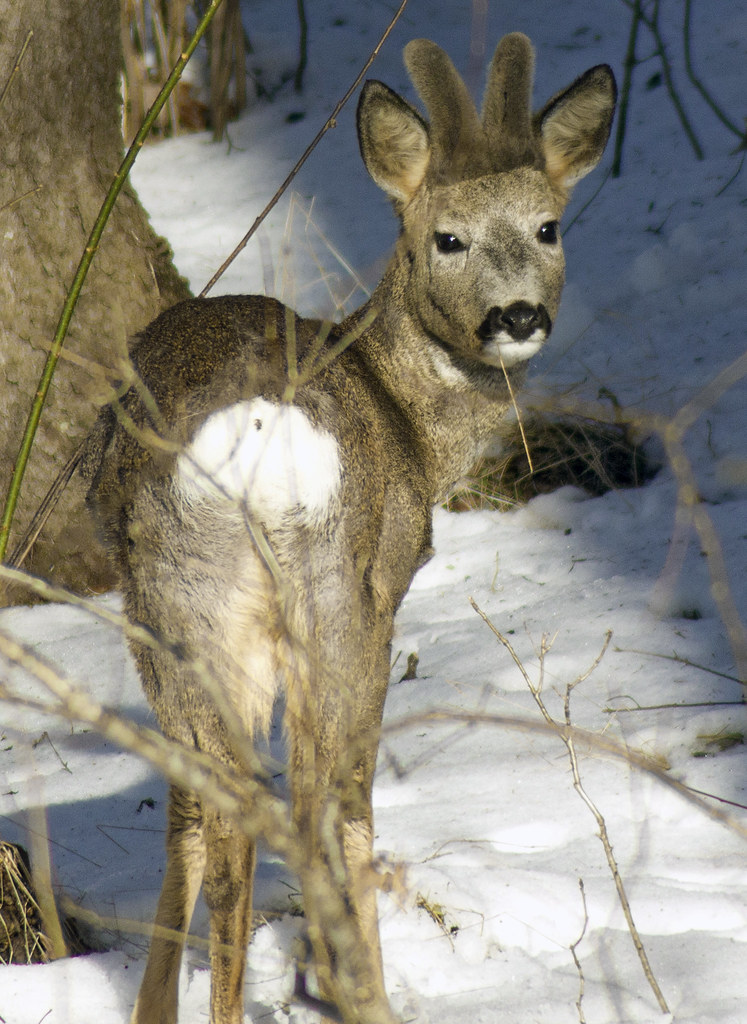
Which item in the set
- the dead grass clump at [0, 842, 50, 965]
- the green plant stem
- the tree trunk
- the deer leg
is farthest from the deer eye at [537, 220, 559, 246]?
the dead grass clump at [0, 842, 50, 965]

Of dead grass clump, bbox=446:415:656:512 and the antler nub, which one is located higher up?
dead grass clump, bbox=446:415:656:512

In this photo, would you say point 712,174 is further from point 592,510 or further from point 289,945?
point 289,945

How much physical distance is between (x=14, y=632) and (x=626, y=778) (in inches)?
91.5

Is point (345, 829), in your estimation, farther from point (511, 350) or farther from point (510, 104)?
point (510, 104)

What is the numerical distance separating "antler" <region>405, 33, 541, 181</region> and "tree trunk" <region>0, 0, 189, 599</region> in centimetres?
146

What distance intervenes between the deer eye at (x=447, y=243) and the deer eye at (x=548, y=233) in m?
0.22

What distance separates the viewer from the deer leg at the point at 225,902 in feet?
8.06

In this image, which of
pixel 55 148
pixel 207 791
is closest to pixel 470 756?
pixel 207 791

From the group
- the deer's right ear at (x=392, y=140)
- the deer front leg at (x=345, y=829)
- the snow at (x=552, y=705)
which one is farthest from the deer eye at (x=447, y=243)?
the deer front leg at (x=345, y=829)

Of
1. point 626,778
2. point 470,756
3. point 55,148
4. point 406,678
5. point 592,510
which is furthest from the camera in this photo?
point 592,510

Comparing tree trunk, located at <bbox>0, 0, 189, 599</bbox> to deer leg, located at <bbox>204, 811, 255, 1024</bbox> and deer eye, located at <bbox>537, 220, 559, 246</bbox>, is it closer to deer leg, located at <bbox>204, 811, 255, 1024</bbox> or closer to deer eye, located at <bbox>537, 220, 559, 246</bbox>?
deer eye, located at <bbox>537, 220, 559, 246</bbox>

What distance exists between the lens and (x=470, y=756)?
11.7 ft

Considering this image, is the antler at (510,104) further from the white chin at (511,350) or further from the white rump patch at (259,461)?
→ the white rump patch at (259,461)

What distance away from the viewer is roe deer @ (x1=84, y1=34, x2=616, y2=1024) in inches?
91.3
